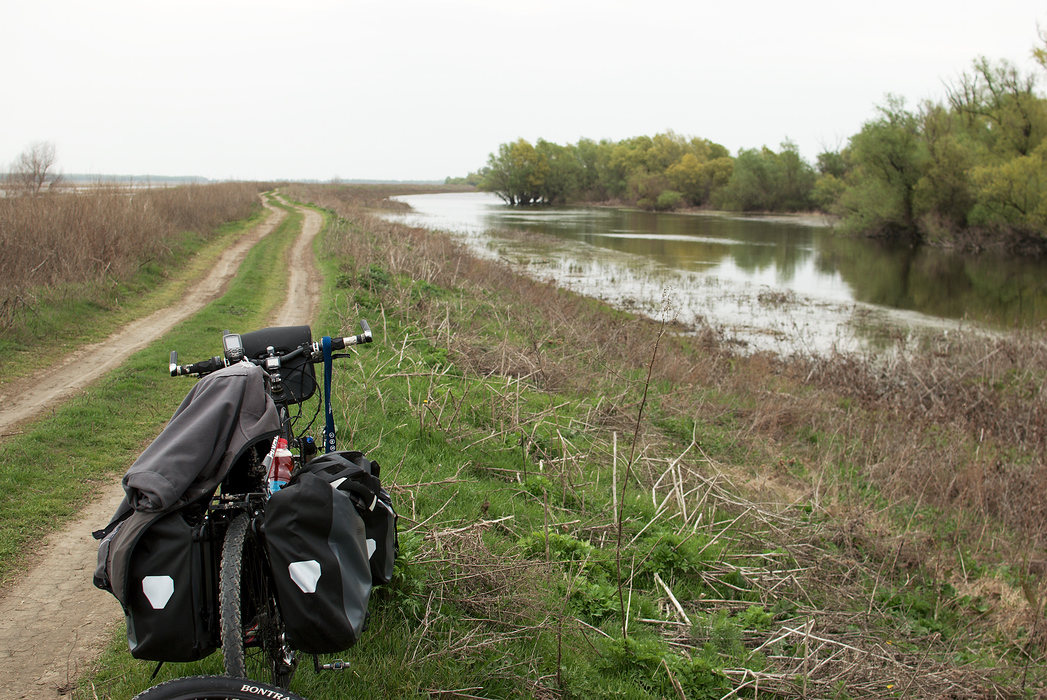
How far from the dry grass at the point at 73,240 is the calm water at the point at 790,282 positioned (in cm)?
1009

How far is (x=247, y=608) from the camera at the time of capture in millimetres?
2338

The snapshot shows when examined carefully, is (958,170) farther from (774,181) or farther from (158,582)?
(158,582)

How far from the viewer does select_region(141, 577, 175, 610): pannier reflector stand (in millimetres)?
2137

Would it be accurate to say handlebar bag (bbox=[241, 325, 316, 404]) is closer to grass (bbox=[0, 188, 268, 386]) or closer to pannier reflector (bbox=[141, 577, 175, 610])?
pannier reflector (bbox=[141, 577, 175, 610])

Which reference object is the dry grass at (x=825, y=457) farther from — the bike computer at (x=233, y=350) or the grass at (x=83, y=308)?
the grass at (x=83, y=308)

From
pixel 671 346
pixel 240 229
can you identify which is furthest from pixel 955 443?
pixel 240 229

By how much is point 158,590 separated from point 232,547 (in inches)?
9.5

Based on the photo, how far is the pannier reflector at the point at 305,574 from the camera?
2.17 meters

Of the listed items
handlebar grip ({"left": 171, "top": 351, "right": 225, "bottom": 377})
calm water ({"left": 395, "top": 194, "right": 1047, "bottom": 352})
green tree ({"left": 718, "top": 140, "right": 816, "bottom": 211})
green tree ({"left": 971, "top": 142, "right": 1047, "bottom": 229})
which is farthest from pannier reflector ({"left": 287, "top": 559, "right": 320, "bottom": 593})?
green tree ({"left": 718, "top": 140, "right": 816, "bottom": 211})

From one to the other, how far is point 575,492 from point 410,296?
7284 millimetres

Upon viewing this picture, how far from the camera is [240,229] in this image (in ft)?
85.9

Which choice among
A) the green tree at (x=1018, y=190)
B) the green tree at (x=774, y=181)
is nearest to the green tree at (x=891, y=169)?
the green tree at (x=1018, y=190)

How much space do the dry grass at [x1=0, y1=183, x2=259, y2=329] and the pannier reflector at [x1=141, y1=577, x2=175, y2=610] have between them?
8.91m

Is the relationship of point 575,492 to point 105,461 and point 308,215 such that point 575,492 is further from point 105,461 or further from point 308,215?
point 308,215
